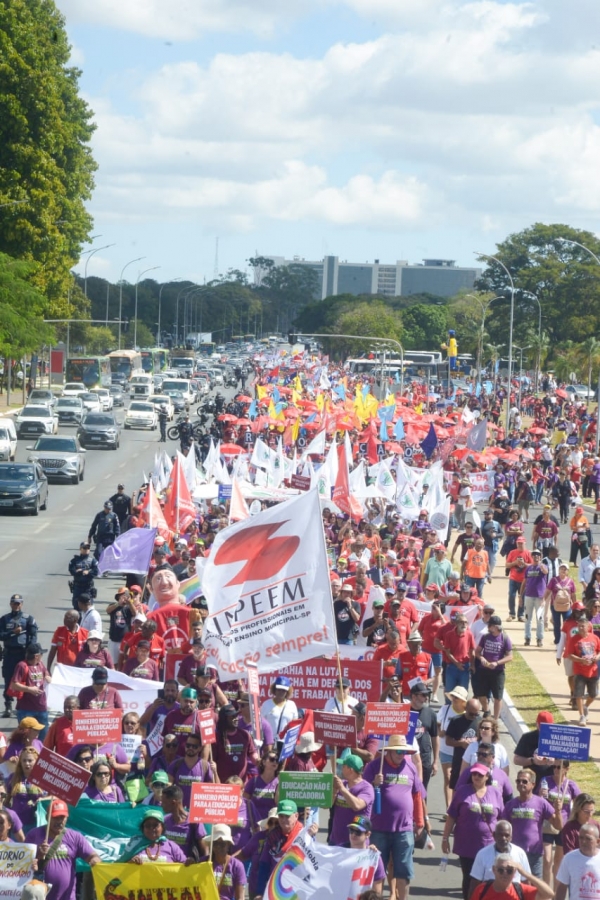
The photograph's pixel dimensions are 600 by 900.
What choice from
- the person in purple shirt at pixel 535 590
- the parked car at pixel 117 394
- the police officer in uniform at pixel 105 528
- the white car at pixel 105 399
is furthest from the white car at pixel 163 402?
the person in purple shirt at pixel 535 590

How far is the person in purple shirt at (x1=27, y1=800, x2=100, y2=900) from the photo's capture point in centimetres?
921

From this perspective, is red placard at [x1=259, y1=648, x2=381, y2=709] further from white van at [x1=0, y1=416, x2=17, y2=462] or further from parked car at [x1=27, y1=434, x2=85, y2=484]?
white van at [x1=0, y1=416, x2=17, y2=462]

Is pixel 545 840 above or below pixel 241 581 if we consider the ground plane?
below

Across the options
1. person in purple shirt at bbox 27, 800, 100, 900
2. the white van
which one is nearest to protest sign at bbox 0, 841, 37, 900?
person in purple shirt at bbox 27, 800, 100, 900

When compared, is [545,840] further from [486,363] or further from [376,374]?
[486,363]

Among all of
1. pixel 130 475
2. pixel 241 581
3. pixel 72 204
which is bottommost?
pixel 130 475

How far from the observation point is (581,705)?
16.3 meters

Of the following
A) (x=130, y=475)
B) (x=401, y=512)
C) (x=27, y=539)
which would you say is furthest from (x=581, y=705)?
(x=130, y=475)

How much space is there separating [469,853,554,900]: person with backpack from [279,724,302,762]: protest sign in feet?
6.88

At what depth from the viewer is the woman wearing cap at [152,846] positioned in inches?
354

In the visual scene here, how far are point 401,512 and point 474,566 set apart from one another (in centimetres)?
552

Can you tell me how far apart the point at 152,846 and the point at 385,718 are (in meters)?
2.40

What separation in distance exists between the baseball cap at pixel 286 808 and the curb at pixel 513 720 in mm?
7033

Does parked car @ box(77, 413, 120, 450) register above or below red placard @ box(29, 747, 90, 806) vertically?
below
